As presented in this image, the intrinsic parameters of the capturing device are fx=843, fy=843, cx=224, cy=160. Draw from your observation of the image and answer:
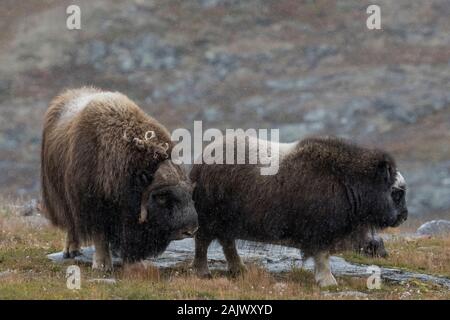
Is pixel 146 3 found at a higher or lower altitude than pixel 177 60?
higher

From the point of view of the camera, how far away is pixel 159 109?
35844mm

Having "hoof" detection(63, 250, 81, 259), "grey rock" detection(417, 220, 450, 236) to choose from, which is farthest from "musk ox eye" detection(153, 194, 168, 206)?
"grey rock" detection(417, 220, 450, 236)

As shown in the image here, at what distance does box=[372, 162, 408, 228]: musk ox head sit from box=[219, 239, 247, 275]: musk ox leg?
1642mm

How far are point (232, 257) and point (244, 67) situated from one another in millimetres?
28791

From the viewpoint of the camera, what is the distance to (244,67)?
38.2 m

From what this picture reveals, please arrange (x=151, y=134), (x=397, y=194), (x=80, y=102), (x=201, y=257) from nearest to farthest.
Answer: (x=151, y=134), (x=397, y=194), (x=201, y=257), (x=80, y=102)

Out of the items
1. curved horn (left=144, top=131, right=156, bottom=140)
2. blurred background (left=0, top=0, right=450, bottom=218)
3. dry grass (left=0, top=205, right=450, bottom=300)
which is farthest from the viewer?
blurred background (left=0, top=0, right=450, bottom=218)

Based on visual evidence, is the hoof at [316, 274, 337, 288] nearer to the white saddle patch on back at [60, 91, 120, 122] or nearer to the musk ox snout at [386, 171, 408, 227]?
the musk ox snout at [386, 171, 408, 227]

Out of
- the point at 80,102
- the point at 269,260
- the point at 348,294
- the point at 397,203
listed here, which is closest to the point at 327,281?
the point at 348,294

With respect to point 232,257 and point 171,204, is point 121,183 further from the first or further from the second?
point 232,257

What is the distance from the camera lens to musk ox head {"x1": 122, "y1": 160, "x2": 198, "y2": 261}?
8.80 metres
